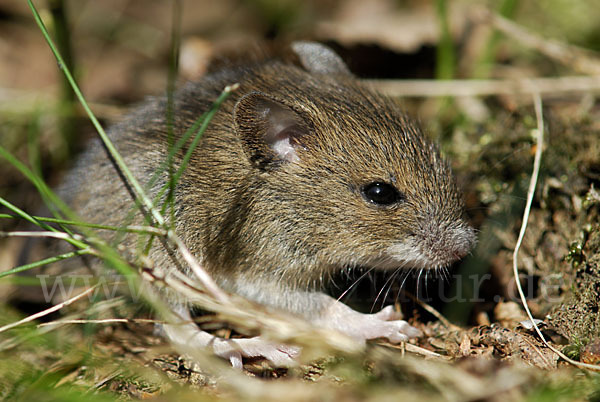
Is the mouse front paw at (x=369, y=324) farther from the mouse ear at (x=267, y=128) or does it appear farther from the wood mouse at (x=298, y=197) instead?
the mouse ear at (x=267, y=128)

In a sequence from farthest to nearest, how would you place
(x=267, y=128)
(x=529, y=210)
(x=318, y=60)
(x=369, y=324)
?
(x=318, y=60), (x=529, y=210), (x=369, y=324), (x=267, y=128)

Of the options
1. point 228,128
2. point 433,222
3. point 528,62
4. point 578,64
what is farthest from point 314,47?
point 528,62

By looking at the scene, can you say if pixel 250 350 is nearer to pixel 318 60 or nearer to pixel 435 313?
pixel 435 313

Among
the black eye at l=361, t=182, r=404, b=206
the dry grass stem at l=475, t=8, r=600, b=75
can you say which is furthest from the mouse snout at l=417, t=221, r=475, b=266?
the dry grass stem at l=475, t=8, r=600, b=75

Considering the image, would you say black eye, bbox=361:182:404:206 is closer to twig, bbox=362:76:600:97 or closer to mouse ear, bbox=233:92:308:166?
mouse ear, bbox=233:92:308:166

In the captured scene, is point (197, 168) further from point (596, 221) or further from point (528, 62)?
point (528, 62)

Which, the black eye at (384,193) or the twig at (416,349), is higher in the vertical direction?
the black eye at (384,193)

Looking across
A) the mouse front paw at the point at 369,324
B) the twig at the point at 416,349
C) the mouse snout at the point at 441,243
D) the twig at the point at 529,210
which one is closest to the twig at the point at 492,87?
the twig at the point at 529,210

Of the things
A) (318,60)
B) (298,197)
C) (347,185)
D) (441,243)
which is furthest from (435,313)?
(318,60)
